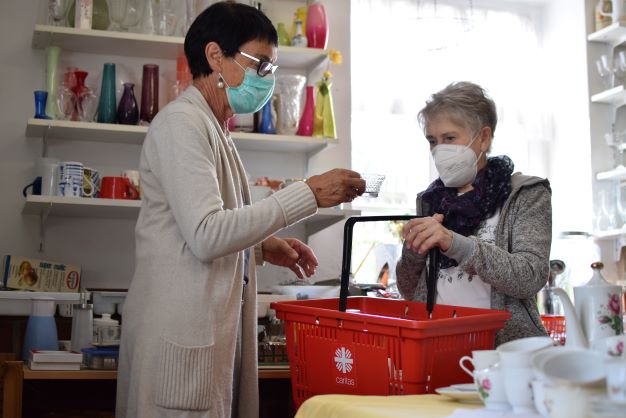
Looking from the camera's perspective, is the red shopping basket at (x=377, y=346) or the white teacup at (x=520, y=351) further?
the red shopping basket at (x=377, y=346)

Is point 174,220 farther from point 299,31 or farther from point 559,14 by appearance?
point 559,14

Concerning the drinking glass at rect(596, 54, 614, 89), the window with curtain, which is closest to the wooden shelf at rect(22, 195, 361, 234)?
the window with curtain

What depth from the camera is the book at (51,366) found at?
2.40 m

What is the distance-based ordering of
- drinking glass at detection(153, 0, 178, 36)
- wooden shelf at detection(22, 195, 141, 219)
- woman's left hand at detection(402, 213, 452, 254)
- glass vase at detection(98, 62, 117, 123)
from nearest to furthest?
woman's left hand at detection(402, 213, 452, 254) → wooden shelf at detection(22, 195, 141, 219) → glass vase at detection(98, 62, 117, 123) → drinking glass at detection(153, 0, 178, 36)

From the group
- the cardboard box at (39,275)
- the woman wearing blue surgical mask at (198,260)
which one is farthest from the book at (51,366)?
the cardboard box at (39,275)

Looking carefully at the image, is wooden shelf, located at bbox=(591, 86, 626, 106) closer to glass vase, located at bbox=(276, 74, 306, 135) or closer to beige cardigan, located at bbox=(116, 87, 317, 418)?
glass vase, located at bbox=(276, 74, 306, 135)

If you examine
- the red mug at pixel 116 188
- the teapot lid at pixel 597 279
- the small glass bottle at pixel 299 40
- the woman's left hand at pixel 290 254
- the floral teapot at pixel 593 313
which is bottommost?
the floral teapot at pixel 593 313

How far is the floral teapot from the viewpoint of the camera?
127 centimetres

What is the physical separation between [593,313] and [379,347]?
382 mm

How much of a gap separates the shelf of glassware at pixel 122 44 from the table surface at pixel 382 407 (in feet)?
8.51

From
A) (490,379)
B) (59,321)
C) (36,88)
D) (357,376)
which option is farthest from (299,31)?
(490,379)

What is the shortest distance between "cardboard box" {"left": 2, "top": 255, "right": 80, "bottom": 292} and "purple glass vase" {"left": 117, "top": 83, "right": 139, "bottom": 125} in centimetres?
68

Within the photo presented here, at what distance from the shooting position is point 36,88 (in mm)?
3678

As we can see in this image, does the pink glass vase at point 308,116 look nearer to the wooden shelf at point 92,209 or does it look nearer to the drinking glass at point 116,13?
the wooden shelf at point 92,209
